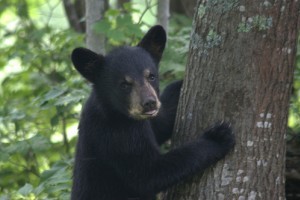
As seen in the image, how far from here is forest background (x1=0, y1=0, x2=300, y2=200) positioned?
5403 mm

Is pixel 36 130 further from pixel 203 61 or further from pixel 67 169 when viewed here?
pixel 203 61

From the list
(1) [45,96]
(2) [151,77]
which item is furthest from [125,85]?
(1) [45,96]

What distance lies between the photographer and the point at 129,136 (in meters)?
4.15

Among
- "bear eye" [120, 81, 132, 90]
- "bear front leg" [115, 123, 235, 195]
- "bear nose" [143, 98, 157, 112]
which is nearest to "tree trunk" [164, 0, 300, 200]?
"bear front leg" [115, 123, 235, 195]

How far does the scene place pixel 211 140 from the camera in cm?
391

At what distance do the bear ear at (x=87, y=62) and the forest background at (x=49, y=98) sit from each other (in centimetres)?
61

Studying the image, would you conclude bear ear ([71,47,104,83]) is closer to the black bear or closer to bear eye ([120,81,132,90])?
the black bear

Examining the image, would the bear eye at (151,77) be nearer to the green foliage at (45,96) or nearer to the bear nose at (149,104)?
the bear nose at (149,104)

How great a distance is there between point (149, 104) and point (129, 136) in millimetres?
263

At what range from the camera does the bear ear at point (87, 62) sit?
4410 mm

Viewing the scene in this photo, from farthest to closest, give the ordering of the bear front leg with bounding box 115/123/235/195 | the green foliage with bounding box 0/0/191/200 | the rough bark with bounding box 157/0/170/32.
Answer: the rough bark with bounding box 157/0/170/32 → the green foliage with bounding box 0/0/191/200 → the bear front leg with bounding box 115/123/235/195

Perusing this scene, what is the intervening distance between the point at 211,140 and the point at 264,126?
36cm

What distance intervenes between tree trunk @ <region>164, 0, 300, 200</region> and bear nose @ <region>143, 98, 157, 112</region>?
283mm

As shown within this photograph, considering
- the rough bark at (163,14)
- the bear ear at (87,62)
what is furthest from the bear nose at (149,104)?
the rough bark at (163,14)
